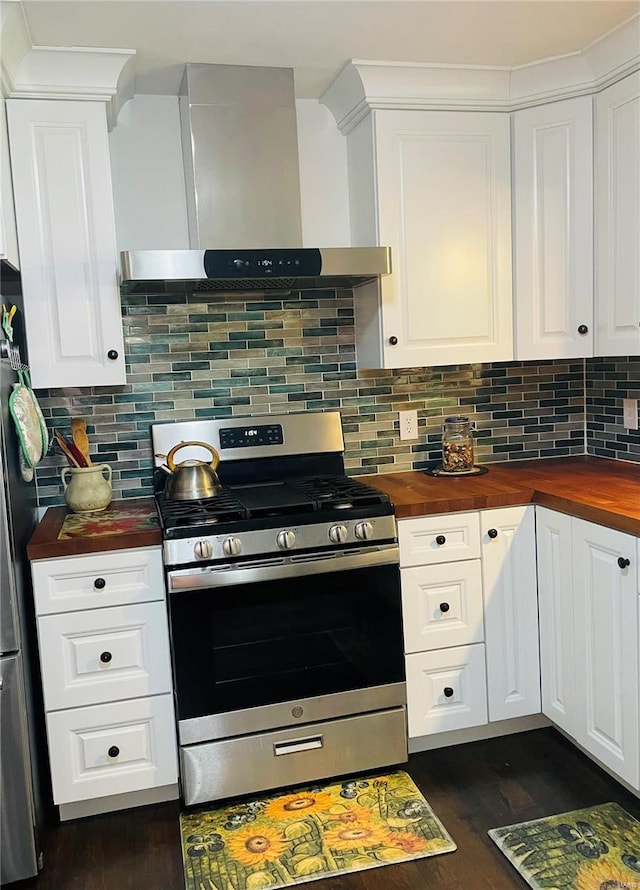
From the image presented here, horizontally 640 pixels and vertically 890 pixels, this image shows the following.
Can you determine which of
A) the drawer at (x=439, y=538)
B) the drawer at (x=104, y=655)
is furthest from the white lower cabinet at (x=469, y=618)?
the drawer at (x=104, y=655)

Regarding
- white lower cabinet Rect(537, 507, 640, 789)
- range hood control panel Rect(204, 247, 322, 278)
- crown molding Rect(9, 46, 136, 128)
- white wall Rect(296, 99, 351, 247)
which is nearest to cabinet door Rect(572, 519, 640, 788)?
white lower cabinet Rect(537, 507, 640, 789)

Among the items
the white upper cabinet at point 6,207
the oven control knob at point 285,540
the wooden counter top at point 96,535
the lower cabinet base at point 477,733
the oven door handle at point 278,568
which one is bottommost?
the lower cabinet base at point 477,733

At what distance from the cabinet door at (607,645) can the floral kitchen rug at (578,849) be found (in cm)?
14

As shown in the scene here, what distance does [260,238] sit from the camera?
8.54 ft

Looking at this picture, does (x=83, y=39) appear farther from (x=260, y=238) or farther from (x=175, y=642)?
(x=175, y=642)

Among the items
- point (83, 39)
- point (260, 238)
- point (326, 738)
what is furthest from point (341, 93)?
point (326, 738)

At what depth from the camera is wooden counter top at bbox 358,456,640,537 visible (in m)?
2.24

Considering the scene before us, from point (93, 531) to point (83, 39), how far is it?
1459mm

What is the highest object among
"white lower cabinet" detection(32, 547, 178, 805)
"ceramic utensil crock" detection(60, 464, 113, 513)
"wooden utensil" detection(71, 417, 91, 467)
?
"wooden utensil" detection(71, 417, 91, 467)

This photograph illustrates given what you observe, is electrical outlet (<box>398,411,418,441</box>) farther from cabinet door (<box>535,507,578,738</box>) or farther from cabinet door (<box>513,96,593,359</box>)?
cabinet door (<box>535,507,578,738</box>)

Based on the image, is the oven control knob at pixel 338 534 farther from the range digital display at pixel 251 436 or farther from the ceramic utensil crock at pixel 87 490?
the ceramic utensil crock at pixel 87 490

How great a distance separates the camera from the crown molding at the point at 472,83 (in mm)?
2543

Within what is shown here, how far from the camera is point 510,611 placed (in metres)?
2.60

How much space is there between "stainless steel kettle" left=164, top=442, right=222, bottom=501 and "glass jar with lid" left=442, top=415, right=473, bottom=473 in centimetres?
90
